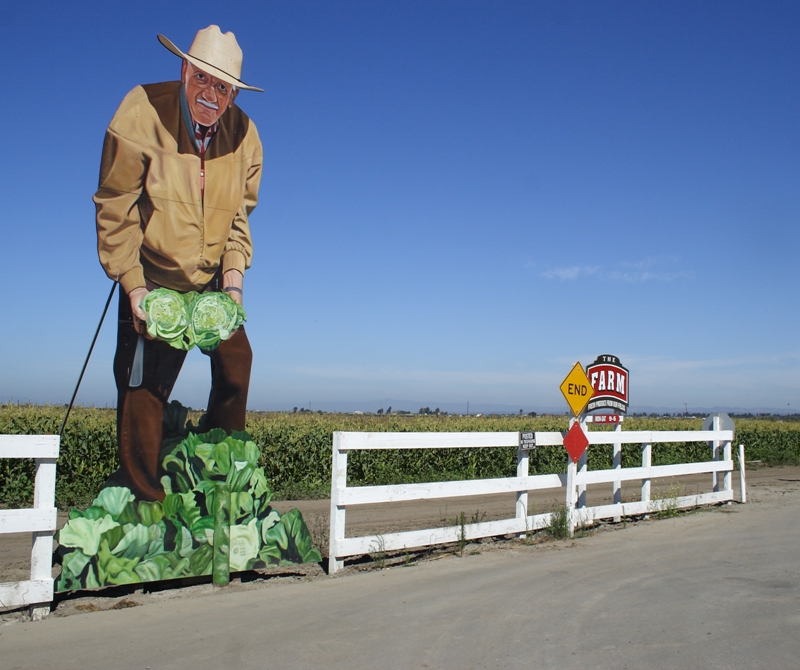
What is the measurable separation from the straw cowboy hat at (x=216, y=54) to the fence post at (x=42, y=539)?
4.25 m

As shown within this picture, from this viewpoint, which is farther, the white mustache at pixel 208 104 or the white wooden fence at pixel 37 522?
the white mustache at pixel 208 104

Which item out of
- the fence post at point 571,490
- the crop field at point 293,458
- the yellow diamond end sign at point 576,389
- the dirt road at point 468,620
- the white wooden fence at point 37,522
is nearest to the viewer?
the dirt road at point 468,620

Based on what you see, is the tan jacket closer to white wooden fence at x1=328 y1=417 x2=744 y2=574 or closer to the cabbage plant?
the cabbage plant

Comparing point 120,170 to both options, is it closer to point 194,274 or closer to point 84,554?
point 194,274

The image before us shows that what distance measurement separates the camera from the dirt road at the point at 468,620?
4.97 m

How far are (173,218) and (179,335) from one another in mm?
1209

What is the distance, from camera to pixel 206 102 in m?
7.51

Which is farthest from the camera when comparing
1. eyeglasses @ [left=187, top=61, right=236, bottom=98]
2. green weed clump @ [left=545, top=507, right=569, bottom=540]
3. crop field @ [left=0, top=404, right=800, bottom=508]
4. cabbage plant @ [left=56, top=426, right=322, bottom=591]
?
crop field @ [left=0, top=404, right=800, bottom=508]

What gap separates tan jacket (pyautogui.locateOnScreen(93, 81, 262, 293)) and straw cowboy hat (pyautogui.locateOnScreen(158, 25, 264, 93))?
342 mm

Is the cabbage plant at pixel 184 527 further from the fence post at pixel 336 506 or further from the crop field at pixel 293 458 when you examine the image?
the crop field at pixel 293 458

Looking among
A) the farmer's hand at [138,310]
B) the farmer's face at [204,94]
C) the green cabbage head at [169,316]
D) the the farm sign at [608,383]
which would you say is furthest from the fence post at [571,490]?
the farmer's face at [204,94]

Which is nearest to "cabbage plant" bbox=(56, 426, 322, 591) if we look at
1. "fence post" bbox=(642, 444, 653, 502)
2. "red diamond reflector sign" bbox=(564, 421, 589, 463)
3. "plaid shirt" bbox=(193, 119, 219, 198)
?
"plaid shirt" bbox=(193, 119, 219, 198)

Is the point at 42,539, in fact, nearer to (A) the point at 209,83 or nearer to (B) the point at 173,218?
(B) the point at 173,218

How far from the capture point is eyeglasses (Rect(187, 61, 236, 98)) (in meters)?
7.45
